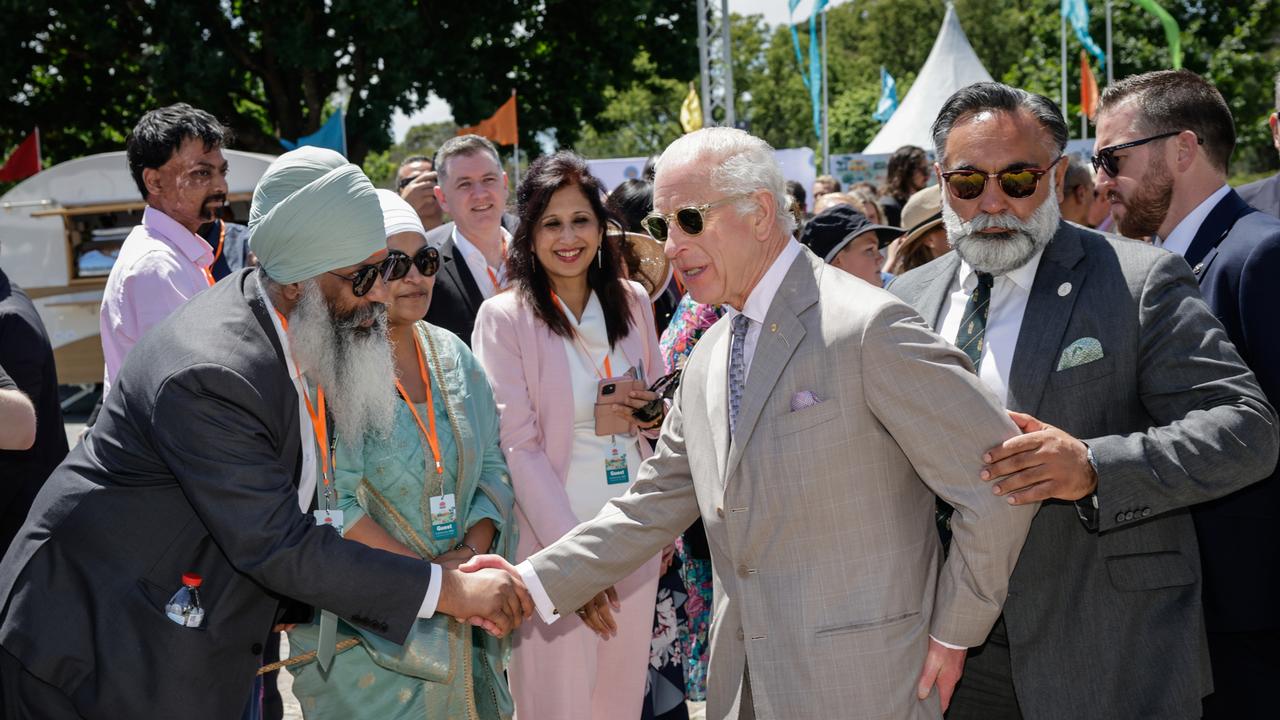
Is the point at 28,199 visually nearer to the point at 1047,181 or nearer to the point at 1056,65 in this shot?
Answer: the point at 1047,181

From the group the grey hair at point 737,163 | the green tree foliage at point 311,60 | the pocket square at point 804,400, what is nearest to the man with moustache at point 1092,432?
the pocket square at point 804,400

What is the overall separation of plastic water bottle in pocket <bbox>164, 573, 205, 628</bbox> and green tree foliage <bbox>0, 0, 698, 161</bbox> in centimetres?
1834

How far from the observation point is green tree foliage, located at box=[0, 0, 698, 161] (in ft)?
67.5

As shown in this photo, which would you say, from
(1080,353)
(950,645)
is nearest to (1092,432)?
(1080,353)

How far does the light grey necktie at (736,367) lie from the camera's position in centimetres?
293

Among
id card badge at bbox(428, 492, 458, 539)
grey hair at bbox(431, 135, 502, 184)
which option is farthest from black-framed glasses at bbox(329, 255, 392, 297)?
grey hair at bbox(431, 135, 502, 184)

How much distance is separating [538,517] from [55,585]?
6.02 feet

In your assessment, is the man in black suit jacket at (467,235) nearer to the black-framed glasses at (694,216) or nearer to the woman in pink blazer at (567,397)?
the woman in pink blazer at (567,397)

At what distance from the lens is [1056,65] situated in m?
45.5

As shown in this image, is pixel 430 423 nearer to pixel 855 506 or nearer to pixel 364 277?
pixel 364 277

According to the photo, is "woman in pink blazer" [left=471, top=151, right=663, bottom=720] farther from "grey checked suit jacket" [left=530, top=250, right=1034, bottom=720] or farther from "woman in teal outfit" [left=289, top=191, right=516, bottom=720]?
"grey checked suit jacket" [left=530, top=250, right=1034, bottom=720]

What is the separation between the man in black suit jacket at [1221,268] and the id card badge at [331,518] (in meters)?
2.49

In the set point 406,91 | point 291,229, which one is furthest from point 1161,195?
point 406,91

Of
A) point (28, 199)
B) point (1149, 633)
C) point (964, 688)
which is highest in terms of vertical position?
point (28, 199)
